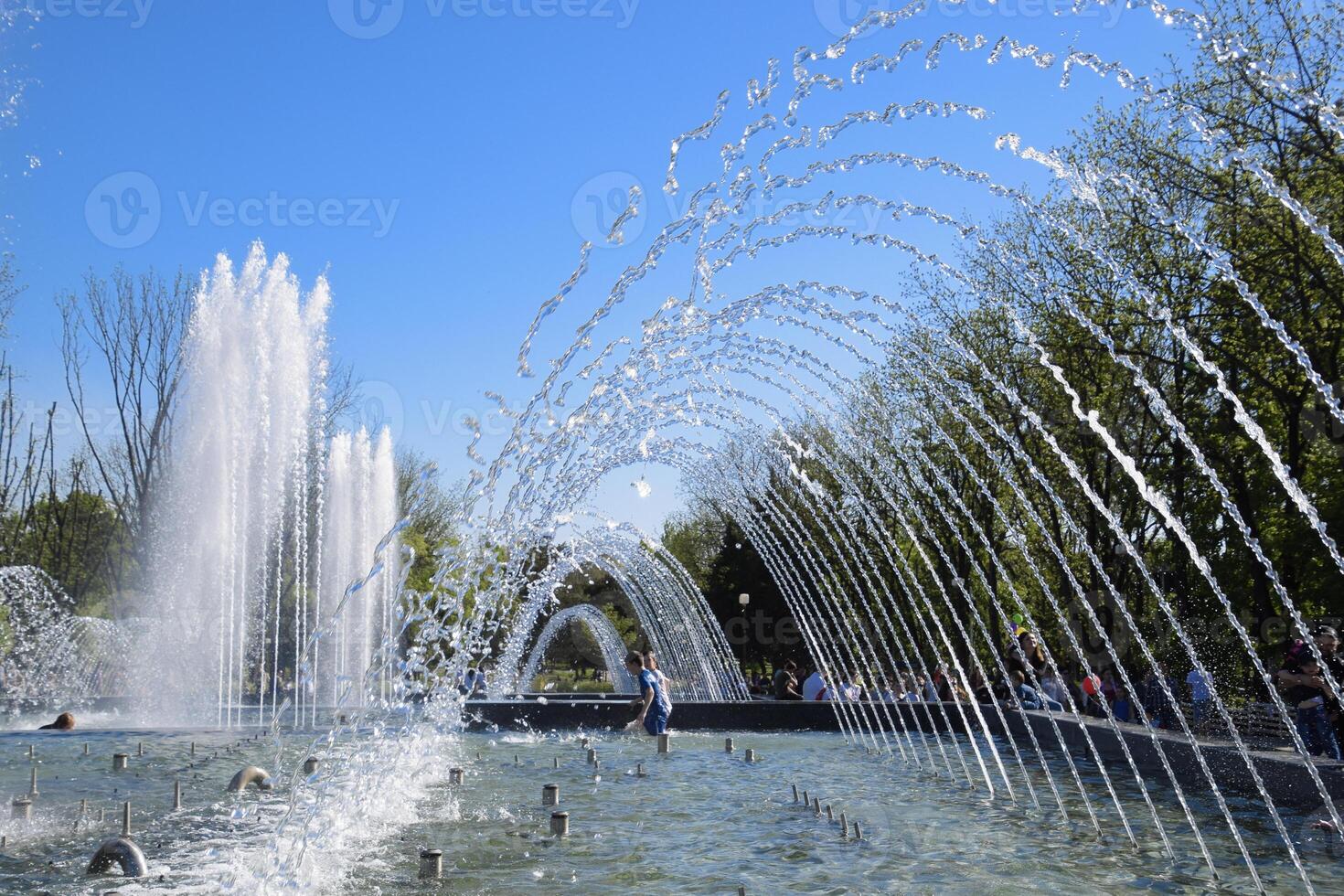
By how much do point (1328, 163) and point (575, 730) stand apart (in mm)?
13931

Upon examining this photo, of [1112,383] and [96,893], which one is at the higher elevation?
[1112,383]

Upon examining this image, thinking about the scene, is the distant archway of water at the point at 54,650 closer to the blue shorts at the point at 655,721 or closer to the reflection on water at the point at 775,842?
the blue shorts at the point at 655,721

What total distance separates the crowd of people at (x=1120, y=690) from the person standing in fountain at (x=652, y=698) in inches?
115

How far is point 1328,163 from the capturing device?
15.8 m

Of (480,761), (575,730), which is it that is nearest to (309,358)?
(575,730)

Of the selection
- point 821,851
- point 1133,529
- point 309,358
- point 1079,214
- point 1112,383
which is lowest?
point 821,851

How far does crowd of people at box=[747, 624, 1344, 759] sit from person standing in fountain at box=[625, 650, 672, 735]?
2.91 m

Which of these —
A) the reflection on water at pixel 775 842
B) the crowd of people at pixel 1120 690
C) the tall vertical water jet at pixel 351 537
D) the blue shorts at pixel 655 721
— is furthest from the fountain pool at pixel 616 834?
the tall vertical water jet at pixel 351 537

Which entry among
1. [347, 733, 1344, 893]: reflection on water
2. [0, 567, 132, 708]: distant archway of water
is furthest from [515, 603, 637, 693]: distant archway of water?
[347, 733, 1344, 893]: reflection on water

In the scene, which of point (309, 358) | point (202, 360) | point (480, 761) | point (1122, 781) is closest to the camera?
point (1122, 781)

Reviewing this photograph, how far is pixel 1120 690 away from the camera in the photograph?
1927cm

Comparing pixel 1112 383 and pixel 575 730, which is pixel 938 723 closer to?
pixel 575 730

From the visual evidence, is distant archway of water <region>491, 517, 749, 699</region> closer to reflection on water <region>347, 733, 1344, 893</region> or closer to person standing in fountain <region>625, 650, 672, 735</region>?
person standing in fountain <region>625, 650, 672, 735</region>

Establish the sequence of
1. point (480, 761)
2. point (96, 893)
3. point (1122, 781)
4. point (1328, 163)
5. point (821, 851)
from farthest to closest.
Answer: point (1328, 163) < point (480, 761) < point (1122, 781) < point (821, 851) < point (96, 893)
